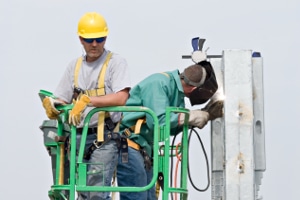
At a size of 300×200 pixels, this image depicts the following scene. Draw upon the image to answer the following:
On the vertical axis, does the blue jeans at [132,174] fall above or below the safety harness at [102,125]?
below

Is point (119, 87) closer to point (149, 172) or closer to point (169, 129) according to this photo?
point (169, 129)

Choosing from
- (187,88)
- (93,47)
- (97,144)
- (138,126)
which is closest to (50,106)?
(97,144)

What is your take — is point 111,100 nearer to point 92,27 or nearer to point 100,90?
point 100,90

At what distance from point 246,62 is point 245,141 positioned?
30.5 inches

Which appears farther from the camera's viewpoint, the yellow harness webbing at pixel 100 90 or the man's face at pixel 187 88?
the man's face at pixel 187 88

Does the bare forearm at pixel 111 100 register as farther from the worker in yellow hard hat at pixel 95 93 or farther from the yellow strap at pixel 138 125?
the yellow strap at pixel 138 125

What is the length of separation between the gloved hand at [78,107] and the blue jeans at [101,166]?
1.22ft

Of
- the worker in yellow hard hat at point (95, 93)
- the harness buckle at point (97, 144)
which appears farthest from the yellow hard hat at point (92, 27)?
the harness buckle at point (97, 144)

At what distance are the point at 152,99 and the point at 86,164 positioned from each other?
106 centimetres

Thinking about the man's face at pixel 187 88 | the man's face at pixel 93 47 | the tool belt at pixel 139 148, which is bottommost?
the tool belt at pixel 139 148

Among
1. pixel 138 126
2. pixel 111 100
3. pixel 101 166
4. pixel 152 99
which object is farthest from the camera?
pixel 138 126

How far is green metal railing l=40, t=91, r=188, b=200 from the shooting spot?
7.65 m

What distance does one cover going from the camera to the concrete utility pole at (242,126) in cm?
756

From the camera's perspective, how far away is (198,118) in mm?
8320
